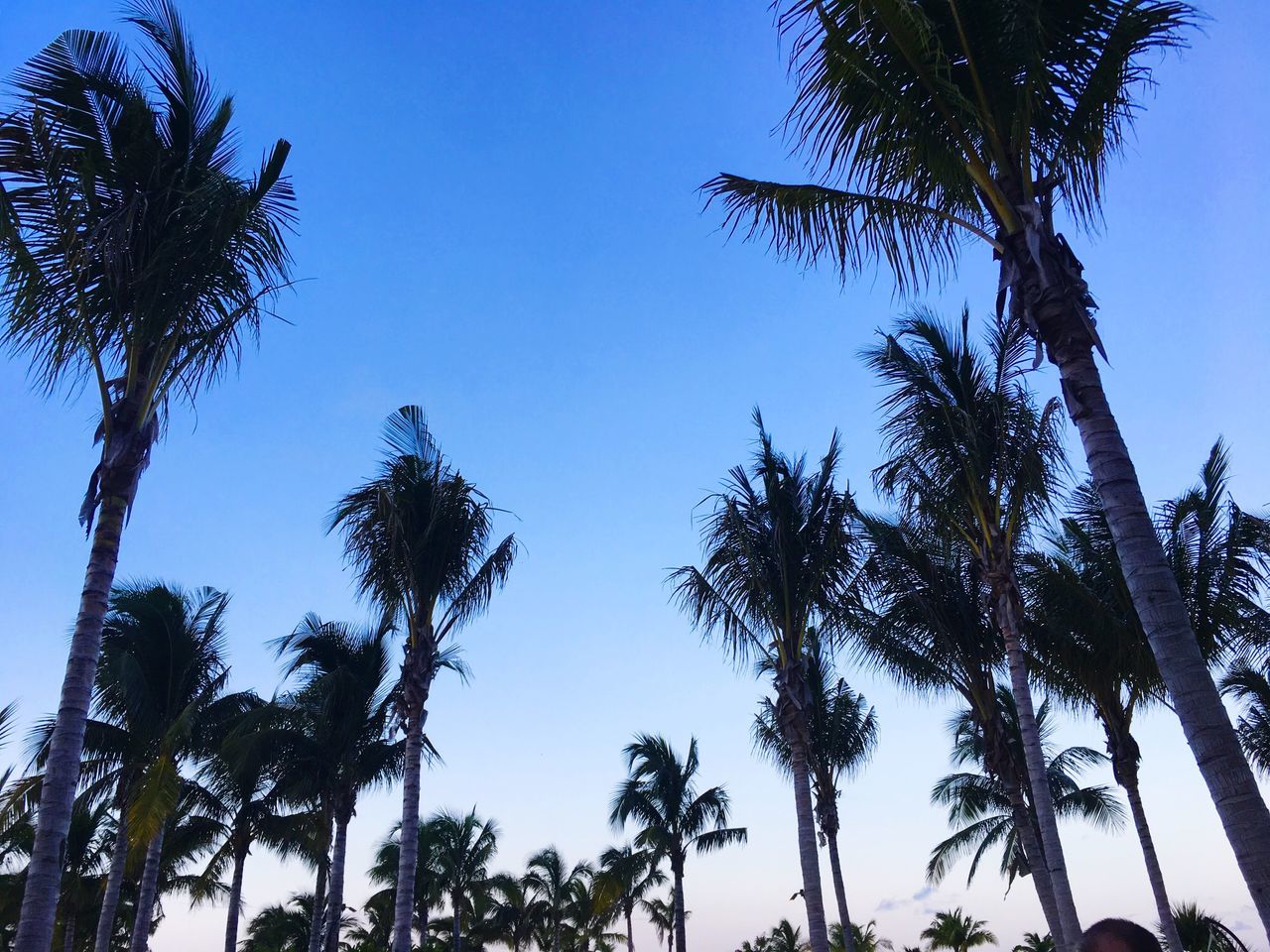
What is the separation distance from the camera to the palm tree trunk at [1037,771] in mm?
13414

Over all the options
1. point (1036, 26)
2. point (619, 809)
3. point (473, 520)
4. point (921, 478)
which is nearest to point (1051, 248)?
point (1036, 26)

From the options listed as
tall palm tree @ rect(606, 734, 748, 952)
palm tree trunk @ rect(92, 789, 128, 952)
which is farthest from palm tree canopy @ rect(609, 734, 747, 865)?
palm tree trunk @ rect(92, 789, 128, 952)

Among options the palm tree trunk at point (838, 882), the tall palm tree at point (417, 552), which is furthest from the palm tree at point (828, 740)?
the tall palm tree at point (417, 552)

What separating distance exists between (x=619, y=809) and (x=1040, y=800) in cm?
2582

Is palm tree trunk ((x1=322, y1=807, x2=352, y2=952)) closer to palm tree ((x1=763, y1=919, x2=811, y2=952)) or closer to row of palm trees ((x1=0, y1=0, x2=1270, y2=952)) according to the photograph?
row of palm trees ((x1=0, y1=0, x2=1270, y2=952))

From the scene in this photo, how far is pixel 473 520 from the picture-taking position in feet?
62.7

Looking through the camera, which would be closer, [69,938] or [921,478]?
[921,478]

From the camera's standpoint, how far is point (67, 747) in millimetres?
8414

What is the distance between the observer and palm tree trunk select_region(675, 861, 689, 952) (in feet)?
122

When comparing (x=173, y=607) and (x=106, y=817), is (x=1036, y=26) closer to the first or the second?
(x=173, y=607)

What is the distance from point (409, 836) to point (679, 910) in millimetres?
23333

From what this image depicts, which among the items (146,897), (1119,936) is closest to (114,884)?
(146,897)

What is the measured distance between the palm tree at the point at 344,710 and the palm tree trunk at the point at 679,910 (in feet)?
Answer: 46.7

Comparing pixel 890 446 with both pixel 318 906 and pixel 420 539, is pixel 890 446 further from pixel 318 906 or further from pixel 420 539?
pixel 318 906
